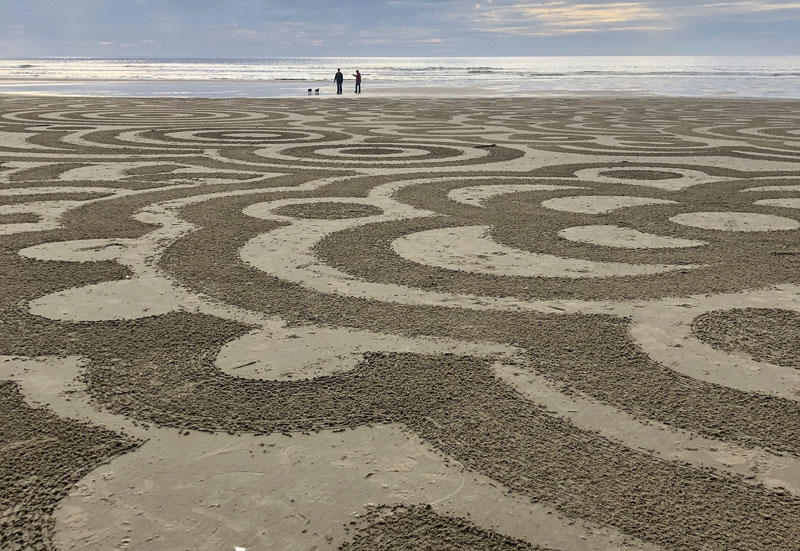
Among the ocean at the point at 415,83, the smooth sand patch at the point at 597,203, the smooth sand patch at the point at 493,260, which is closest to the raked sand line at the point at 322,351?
the smooth sand patch at the point at 493,260

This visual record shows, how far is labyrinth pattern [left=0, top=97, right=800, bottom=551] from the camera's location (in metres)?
1.92

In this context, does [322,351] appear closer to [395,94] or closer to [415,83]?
[395,94]

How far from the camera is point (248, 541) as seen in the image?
182cm

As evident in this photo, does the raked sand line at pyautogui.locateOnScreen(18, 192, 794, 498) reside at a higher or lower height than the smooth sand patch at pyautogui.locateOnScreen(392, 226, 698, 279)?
lower

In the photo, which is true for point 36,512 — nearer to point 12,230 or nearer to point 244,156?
point 12,230

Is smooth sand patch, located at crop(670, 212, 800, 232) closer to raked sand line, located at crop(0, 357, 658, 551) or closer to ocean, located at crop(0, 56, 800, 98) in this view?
raked sand line, located at crop(0, 357, 658, 551)

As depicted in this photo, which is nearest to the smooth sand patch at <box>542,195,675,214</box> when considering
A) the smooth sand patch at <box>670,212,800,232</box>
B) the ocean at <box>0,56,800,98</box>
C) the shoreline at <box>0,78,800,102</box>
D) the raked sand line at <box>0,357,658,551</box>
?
the smooth sand patch at <box>670,212,800,232</box>

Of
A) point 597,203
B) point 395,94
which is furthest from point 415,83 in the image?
point 597,203

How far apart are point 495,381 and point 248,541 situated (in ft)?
3.59

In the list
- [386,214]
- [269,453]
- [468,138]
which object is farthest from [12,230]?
[468,138]

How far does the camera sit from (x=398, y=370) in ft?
9.00

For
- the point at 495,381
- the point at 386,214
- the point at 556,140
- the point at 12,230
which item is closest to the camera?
the point at 495,381

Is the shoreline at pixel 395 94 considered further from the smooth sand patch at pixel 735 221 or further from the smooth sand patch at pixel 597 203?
the smooth sand patch at pixel 735 221

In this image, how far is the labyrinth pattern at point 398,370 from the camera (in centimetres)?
192
